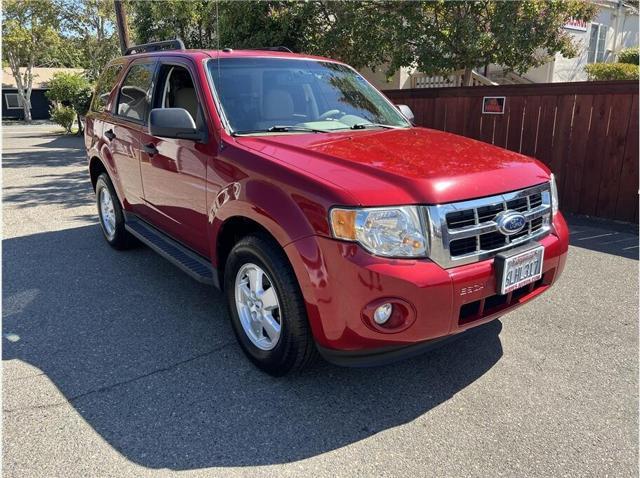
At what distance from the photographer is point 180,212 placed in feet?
12.7

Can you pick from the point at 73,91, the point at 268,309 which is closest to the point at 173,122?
the point at 268,309

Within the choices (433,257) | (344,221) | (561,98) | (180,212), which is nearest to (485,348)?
(433,257)

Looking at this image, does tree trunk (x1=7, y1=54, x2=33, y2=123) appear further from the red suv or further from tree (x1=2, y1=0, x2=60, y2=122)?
the red suv

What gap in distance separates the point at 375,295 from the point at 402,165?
0.77 m

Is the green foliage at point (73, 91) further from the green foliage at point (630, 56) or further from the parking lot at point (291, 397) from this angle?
the green foliage at point (630, 56)

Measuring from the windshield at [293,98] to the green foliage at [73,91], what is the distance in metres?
20.2

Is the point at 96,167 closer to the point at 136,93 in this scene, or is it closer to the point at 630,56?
the point at 136,93

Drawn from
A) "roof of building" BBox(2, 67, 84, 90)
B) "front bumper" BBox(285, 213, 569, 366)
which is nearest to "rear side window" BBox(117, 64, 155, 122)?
"front bumper" BBox(285, 213, 569, 366)

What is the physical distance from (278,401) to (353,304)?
84 centimetres

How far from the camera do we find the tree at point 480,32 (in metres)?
8.80

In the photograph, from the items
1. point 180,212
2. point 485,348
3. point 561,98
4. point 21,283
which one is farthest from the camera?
point 561,98

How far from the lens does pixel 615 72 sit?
14.8 meters

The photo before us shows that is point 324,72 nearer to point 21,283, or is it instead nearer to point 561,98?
point 21,283

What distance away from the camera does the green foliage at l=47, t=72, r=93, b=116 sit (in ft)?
70.6
